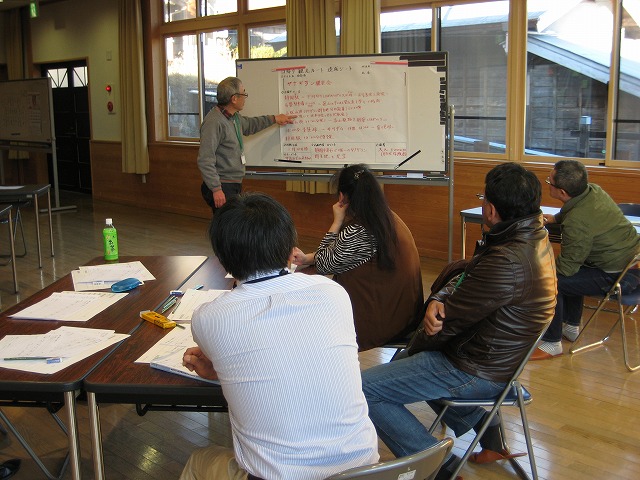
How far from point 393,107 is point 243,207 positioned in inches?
145

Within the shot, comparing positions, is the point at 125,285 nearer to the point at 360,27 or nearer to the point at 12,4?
the point at 360,27

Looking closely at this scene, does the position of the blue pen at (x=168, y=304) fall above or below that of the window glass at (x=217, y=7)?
below

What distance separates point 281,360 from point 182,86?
781 centimetres

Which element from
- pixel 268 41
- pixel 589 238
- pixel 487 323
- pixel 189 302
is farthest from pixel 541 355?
pixel 268 41

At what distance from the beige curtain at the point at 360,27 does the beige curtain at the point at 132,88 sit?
3516 mm

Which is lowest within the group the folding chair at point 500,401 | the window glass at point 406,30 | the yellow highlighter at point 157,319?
the folding chair at point 500,401

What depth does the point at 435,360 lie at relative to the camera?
7.30 feet

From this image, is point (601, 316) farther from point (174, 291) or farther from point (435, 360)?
point (174, 291)

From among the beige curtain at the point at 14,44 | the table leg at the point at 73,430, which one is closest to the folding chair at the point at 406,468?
the table leg at the point at 73,430

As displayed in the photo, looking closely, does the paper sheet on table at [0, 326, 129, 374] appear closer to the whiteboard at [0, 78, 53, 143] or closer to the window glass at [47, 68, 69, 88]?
the whiteboard at [0, 78, 53, 143]

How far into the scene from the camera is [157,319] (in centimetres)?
221

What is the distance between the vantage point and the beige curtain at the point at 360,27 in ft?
20.0

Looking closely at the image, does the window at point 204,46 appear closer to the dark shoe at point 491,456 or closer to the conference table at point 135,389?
the dark shoe at point 491,456

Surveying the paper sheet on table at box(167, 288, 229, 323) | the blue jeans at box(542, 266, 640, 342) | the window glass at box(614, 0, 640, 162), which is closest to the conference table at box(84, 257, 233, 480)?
the paper sheet on table at box(167, 288, 229, 323)
